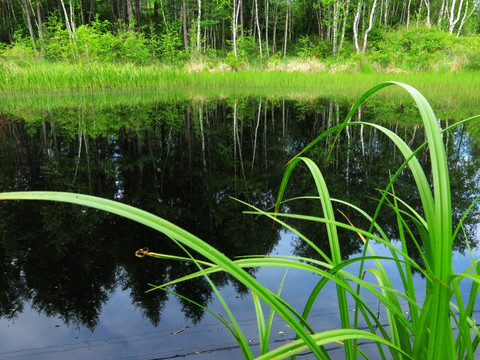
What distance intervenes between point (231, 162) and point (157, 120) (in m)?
2.30

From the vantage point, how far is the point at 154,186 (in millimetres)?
2438

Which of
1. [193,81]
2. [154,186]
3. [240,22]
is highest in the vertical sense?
[240,22]

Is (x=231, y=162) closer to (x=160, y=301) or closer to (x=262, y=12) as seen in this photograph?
(x=160, y=301)

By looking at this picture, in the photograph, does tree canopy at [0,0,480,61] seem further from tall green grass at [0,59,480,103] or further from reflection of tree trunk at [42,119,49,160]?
reflection of tree trunk at [42,119,49,160]

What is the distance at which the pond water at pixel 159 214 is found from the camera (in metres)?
1.05

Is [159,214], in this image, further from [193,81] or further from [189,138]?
[193,81]

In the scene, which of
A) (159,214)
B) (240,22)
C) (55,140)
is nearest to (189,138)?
(55,140)

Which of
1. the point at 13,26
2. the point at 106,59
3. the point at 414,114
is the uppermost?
the point at 13,26

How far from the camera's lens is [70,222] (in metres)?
1.85

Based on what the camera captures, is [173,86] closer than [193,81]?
Yes

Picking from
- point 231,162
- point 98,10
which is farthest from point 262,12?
point 231,162

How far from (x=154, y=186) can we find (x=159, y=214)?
0.53 m

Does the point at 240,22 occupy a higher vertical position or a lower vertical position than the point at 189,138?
higher

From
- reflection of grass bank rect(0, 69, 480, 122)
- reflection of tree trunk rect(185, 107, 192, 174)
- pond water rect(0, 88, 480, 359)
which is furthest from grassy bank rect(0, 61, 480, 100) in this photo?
reflection of tree trunk rect(185, 107, 192, 174)
